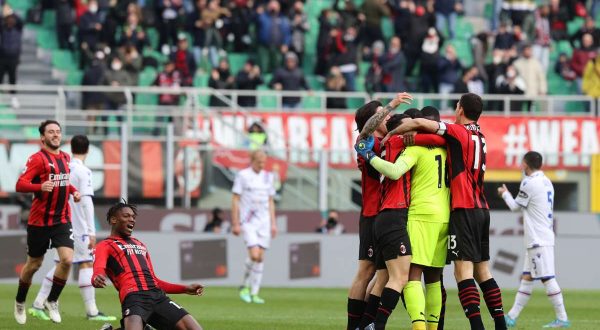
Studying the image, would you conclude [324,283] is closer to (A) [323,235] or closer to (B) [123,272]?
(A) [323,235]

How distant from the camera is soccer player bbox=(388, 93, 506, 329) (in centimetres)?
1201

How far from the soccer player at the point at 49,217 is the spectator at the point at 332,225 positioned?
9.59 metres


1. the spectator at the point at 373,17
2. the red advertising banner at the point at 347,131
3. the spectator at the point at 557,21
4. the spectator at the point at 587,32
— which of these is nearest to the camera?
the red advertising banner at the point at 347,131

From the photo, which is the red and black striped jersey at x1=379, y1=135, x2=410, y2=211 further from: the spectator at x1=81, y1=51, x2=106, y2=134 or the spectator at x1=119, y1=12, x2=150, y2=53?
the spectator at x1=119, y1=12, x2=150, y2=53

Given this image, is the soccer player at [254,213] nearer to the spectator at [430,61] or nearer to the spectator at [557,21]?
the spectator at [430,61]

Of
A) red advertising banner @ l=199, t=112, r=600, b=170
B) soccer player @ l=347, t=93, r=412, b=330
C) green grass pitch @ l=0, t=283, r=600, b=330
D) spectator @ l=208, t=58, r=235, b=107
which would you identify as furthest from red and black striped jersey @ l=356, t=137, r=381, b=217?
spectator @ l=208, t=58, r=235, b=107

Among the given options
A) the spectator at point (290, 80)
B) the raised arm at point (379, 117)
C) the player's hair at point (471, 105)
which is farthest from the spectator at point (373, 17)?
the raised arm at point (379, 117)

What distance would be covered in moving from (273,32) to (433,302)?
19727 mm

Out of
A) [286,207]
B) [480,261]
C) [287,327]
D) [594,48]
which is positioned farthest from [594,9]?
[480,261]

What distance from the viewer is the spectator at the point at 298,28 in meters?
31.9

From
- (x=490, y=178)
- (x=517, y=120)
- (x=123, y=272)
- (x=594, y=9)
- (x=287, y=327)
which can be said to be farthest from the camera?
(x=594, y=9)

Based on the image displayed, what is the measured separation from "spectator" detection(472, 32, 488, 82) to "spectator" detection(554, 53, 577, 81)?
1750 millimetres

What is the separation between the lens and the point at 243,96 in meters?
30.1

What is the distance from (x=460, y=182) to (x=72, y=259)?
5.36 metres
